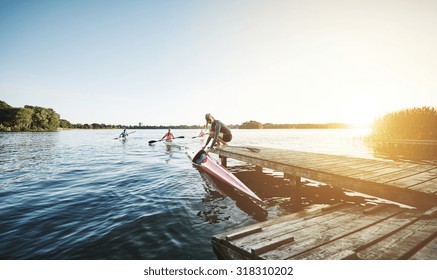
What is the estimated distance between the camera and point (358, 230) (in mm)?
3479

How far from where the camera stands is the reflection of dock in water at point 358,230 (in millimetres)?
2848

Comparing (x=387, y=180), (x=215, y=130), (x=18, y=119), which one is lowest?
(x=387, y=180)

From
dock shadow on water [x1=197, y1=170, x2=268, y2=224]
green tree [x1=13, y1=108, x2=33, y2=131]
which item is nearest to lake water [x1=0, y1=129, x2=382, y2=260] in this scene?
dock shadow on water [x1=197, y1=170, x2=268, y2=224]

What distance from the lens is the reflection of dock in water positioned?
285 centimetres

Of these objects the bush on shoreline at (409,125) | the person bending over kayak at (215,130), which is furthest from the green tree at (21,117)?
the bush on shoreline at (409,125)

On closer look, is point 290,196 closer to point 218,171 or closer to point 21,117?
point 218,171

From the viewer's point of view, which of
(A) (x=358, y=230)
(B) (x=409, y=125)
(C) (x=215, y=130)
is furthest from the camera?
(B) (x=409, y=125)

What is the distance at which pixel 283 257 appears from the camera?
2.80m

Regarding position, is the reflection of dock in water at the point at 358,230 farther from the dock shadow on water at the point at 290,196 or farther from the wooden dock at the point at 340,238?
the dock shadow on water at the point at 290,196

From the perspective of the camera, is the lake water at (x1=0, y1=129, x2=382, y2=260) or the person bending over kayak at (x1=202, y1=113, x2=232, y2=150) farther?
the person bending over kayak at (x1=202, y1=113, x2=232, y2=150)

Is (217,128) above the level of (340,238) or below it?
above

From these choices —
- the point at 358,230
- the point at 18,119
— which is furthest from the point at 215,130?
the point at 18,119

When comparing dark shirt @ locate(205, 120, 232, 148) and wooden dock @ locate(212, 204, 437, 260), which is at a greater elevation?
dark shirt @ locate(205, 120, 232, 148)

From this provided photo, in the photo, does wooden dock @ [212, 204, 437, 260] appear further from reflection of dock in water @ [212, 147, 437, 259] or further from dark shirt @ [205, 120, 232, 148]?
dark shirt @ [205, 120, 232, 148]
